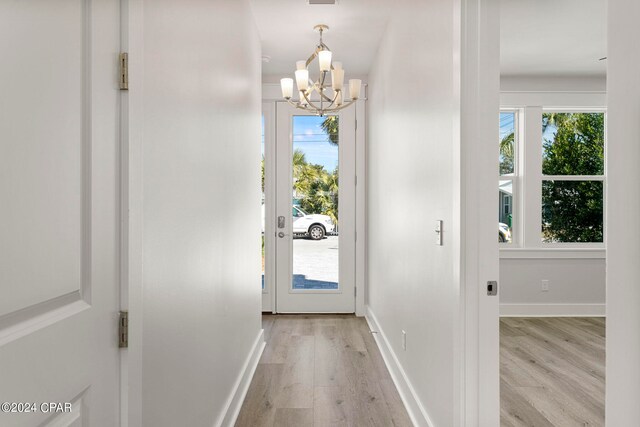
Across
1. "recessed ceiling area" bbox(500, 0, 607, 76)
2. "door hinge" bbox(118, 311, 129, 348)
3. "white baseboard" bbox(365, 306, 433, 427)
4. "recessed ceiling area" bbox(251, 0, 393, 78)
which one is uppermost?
"recessed ceiling area" bbox(251, 0, 393, 78)

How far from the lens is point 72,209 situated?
0.90 meters

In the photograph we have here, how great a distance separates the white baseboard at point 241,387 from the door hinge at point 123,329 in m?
1.19

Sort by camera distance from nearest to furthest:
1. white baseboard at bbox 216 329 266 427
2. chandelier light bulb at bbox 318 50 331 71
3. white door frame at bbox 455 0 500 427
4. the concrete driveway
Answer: white door frame at bbox 455 0 500 427 < white baseboard at bbox 216 329 266 427 < chandelier light bulb at bbox 318 50 331 71 < the concrete driveway

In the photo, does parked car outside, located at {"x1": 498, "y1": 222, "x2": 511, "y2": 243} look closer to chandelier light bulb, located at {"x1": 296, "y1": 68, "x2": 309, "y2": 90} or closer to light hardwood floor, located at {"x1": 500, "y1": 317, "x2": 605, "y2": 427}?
light hardwood floor, located at {"x1": 500, "y1": 317, "x2": 605, "y2": 427}

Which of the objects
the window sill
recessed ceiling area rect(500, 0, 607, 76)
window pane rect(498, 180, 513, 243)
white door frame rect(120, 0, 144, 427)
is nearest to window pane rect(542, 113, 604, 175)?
window pane rect(498, 180, 513, 243)

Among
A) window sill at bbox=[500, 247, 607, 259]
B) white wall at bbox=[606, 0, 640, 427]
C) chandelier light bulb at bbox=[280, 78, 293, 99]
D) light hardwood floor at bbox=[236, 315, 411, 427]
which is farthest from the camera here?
window sill at bbox=[500, 247, 607, 259]

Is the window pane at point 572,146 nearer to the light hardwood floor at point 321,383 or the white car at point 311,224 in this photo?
the white car at point 311,224

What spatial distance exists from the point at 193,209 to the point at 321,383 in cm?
175

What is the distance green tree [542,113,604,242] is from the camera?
15.6 ft

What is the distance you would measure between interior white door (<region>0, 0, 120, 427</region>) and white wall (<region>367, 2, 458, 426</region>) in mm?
1237

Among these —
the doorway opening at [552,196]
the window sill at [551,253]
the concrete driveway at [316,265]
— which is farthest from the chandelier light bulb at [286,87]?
the window sill at [551,253]

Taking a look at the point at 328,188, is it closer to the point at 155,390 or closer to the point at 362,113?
the point at 362,113

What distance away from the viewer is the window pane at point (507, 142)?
477cm

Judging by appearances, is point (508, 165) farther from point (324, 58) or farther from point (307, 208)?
point (324, 58)
